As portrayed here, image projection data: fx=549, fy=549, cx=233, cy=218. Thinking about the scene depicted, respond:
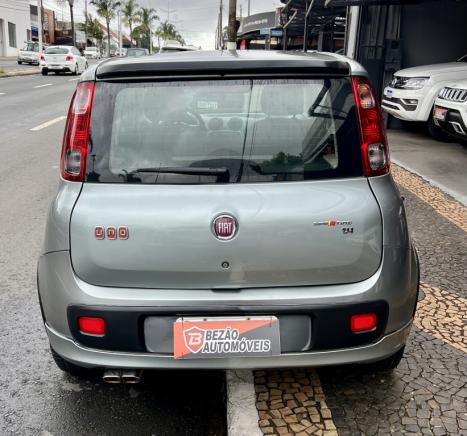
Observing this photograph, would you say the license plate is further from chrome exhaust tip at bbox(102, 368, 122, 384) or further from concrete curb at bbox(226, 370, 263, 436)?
chrome exhaust tip at bbox(102, 368, 122, 384)

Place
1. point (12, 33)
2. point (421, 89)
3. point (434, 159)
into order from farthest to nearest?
point (12, 33) < point (421, 89) < point (434, 159)

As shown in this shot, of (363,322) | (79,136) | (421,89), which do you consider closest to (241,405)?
(363,322)

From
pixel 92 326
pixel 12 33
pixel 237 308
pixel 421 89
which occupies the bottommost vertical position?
pixel 92 326

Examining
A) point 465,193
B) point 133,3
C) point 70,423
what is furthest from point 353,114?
point 133,3

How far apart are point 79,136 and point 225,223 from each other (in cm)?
75

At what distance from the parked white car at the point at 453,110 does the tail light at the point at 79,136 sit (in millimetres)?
6488

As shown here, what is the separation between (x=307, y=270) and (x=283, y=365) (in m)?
0.40

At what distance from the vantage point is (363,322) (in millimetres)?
2248

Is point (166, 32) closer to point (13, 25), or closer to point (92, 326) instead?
point (13, 25)

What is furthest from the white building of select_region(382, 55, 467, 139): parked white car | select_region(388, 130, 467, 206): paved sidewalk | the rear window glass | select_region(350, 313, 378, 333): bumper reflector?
select_region(350, 313, 378, 333): bumper reflector

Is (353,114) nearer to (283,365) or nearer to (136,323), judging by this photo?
(283,365)

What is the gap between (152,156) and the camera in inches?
91.4

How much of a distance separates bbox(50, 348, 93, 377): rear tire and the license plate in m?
7.01

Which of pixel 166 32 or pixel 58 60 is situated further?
pixel 166 32
